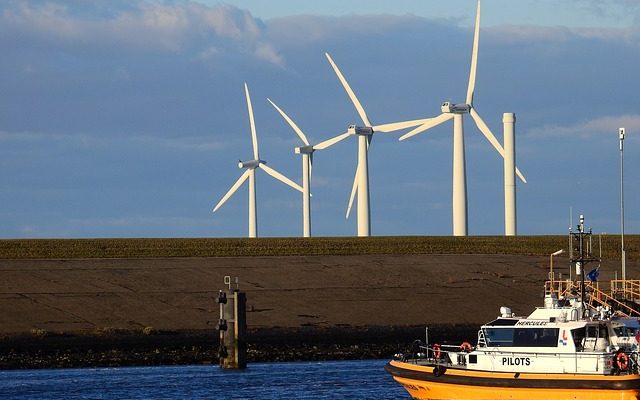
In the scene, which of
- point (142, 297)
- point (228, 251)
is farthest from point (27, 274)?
point (228, 251)

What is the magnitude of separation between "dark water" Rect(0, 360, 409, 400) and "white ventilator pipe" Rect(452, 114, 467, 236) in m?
36.5

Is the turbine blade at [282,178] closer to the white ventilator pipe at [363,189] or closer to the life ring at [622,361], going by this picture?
the white ventilator pipe at [363,189]

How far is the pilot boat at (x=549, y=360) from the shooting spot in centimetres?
4434

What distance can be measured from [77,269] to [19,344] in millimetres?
19081

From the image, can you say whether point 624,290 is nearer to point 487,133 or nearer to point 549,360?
point 549,360

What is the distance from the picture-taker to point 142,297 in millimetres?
76875

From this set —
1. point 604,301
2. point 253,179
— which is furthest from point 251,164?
point 604,301

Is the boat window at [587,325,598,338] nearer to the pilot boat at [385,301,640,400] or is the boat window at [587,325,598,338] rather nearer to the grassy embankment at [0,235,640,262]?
the pilot boat at [385,301,640,400]

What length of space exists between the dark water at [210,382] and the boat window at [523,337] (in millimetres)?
5767

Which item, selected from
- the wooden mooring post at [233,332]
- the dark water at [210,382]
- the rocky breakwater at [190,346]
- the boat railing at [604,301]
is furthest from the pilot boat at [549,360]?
the rocky breakwater at [190,346]

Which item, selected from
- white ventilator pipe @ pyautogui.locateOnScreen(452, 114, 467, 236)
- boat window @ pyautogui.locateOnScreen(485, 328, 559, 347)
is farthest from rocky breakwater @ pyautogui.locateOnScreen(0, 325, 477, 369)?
white ventilator pipe @ pyautogui.locateOnScreen(452, 114, 467, 236)

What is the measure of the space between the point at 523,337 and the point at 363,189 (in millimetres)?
55203

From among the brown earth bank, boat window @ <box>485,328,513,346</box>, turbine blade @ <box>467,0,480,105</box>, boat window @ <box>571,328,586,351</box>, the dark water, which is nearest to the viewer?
boat window @ <box>571,328,586,351</box>

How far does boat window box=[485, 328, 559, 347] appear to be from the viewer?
152 ft
